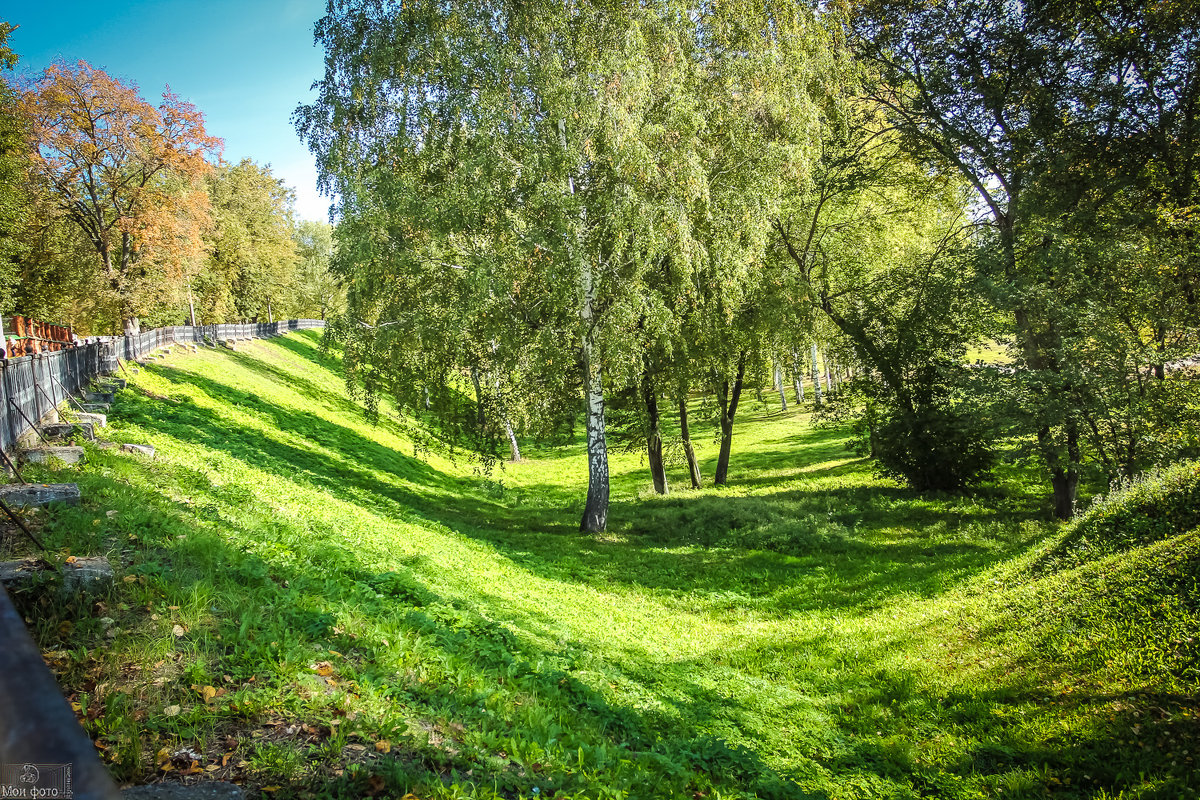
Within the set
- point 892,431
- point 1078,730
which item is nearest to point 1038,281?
point 892,431

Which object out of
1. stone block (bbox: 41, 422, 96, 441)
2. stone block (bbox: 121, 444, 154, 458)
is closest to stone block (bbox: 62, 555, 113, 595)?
stone block (bbox: 121, 444, 154, 458)

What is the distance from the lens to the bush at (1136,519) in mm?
9091

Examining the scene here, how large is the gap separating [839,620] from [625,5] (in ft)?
52.1

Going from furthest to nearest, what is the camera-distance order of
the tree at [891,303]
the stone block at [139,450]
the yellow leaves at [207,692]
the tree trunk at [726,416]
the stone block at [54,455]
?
the tree trunk at [726,416]
the tree at [891,303]
the stone block at [139,450]
the stone block at [54,455]
the yellow leaves at [207,692]

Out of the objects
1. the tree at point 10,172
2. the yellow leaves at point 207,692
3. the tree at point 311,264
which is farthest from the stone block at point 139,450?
the tree at point 311,264

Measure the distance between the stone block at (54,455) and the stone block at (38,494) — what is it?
1759 mm

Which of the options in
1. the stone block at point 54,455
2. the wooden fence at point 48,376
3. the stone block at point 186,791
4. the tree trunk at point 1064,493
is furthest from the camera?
the tree trunk at point 1064,493

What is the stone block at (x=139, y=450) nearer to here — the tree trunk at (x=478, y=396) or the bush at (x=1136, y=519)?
the tree trunk at (x=478, y=396)

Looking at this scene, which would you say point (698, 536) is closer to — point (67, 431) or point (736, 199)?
point (736, 199)

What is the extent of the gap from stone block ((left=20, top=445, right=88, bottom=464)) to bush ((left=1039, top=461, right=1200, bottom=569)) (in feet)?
52.2

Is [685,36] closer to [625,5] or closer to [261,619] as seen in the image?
[625,5]

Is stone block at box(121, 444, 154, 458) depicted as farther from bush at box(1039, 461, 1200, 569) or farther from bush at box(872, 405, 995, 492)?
bush at box(872, 405, 995, 492)

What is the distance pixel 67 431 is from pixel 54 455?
1.71 meters

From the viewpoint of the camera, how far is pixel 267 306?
6381cm
